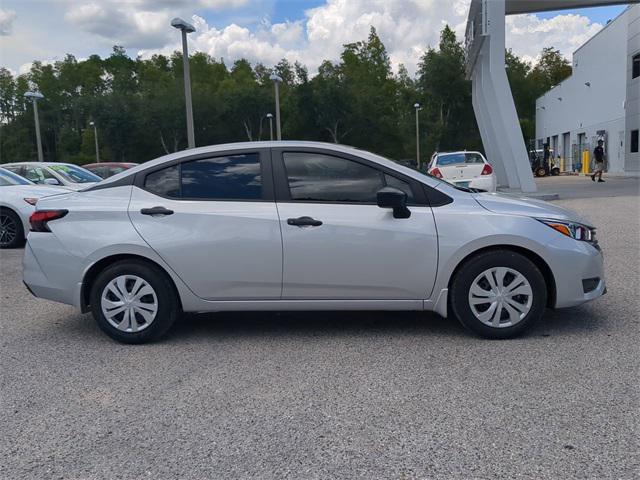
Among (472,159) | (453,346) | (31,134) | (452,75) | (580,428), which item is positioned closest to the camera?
(580,428)

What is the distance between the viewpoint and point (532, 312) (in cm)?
462

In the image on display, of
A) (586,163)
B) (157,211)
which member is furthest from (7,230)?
(586,163)

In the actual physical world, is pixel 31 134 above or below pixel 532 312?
above

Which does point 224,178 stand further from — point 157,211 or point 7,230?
point 7,230

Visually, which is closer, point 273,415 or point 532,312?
point 273,415

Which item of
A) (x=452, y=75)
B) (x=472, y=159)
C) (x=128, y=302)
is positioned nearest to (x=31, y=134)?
(x=452, y=75)

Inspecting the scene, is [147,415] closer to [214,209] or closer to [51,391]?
[51,391]

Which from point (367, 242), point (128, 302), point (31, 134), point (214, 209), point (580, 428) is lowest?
point (580, 428)

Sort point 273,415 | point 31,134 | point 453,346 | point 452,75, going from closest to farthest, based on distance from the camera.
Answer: point 273,415
point 453,346
point 452,75
point 31,134

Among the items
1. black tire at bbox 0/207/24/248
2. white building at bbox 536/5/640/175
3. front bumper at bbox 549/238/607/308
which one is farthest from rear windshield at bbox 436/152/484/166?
white building at bbox 536/5/640/175

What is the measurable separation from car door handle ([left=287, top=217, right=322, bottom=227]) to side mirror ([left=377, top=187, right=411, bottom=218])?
515 mm

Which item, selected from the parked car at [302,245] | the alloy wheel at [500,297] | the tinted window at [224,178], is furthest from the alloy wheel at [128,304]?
the alloy wheel at [500,297]

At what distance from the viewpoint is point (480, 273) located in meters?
4.59

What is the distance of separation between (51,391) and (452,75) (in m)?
57.3
